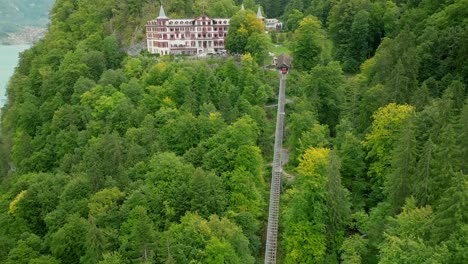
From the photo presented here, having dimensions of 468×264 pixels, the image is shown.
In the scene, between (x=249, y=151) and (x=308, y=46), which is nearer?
(x=249, y=151)

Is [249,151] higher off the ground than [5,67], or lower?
higher

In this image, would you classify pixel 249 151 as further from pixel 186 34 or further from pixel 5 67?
pixel 5 67

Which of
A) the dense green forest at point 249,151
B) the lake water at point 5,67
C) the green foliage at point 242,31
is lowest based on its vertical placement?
the lake water at point 5,67

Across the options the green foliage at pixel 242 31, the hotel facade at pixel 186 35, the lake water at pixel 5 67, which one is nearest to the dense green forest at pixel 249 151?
the green foliage at pixel 242 31

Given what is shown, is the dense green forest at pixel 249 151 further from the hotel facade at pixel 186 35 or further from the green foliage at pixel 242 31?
the hotel facade at pixel 186 35

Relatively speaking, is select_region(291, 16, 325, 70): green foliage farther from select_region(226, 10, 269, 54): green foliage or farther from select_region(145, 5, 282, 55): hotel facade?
select_region(145, 5, 282, 55): hotel facade

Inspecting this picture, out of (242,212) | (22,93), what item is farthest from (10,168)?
(242,212)

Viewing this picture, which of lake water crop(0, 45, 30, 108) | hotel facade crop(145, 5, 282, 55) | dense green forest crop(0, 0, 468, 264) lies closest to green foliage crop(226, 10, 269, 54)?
dense green forest crop(0, 0, 468, 264)

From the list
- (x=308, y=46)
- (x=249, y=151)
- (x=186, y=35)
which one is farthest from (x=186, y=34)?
(x=249, y=151)
